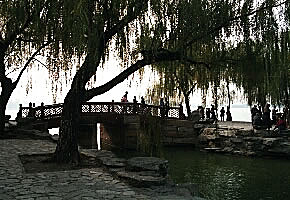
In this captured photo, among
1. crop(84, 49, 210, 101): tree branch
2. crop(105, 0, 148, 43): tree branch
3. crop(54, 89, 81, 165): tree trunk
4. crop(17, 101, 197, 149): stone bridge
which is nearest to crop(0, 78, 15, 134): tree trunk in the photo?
crop(17, 101, 197, 149): stone bridge

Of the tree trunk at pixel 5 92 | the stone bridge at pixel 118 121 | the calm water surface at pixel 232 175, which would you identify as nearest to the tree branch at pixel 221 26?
the calm water surface at pixel 232 175

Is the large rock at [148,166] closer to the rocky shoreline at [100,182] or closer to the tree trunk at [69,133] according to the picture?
the rocky shoreline at [100,182]

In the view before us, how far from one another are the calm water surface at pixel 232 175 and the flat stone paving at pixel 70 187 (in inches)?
115

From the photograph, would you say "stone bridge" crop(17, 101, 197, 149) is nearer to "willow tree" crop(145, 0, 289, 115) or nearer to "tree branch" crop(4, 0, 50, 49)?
"tree branch" crop(4, 0, 50, 49)

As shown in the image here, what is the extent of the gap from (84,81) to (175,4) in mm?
2538

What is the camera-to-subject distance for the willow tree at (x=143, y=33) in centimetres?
654

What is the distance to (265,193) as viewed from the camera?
8.37m

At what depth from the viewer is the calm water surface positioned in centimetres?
827

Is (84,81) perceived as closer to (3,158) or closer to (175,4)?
(175,4)

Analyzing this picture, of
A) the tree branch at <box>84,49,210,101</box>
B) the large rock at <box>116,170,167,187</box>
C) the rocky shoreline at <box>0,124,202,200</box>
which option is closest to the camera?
the rocky shoreline at <box>0,124,202,200</box>

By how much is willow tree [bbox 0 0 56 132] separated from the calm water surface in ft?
18.4

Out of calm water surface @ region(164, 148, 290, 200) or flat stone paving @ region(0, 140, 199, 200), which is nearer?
flat stone paving @ region(0, 140, 199, 200)

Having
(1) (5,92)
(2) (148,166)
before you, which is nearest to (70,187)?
(2) (148,166)

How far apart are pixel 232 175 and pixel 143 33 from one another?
6.25m
